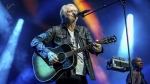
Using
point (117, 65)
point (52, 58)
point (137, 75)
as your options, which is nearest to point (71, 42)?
point (52, 58)

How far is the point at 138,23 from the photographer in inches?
340

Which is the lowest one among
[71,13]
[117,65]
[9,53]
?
[9,53]

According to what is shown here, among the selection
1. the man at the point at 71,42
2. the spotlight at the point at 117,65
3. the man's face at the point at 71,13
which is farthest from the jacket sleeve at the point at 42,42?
the spotlight at the point at 117,65

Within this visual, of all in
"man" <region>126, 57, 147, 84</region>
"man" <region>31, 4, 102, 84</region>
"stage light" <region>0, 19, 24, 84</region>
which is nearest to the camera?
"man" <region>31, 4, 102, 84</region>

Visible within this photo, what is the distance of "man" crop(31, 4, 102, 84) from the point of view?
3.17 meters

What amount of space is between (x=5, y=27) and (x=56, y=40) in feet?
17.4

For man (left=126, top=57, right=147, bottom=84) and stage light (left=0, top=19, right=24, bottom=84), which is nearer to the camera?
man (left=126, top=57, right=147, bottom=84)

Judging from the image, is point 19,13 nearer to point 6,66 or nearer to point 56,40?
point 6,66

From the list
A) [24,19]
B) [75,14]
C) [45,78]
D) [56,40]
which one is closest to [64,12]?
[75,14]

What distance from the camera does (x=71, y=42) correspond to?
337 cm

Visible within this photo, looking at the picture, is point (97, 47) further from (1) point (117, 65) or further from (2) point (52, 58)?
(1) point (117, 65)

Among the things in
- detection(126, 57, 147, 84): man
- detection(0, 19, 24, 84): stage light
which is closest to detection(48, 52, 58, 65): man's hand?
detection(126, 57, 147, 84): man

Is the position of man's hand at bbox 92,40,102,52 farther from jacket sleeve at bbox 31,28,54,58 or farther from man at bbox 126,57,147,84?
man at bbox 126,57,147,84

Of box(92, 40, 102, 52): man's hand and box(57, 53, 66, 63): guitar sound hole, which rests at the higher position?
box(92, 40, 102, 52): man's hand
